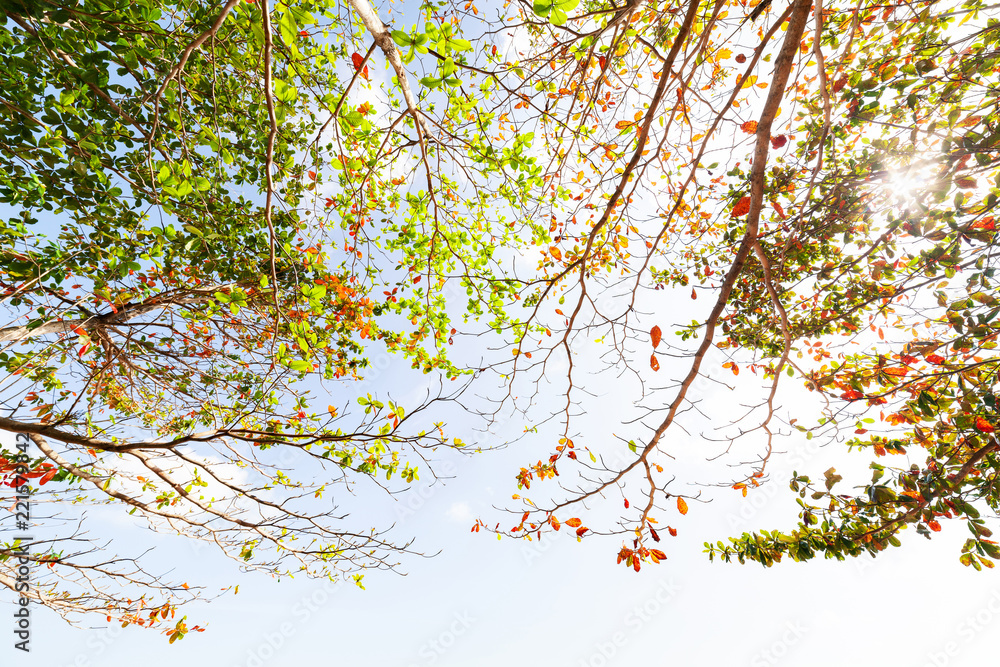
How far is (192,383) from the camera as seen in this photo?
4402 mm

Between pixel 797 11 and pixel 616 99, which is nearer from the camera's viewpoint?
pixel 797 11

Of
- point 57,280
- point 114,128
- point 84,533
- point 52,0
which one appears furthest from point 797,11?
point 84,533

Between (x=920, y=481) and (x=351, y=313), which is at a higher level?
(x=351, y=313)

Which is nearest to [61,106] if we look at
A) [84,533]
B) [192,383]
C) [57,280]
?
[57,280]

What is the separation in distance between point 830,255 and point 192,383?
664 centimetres

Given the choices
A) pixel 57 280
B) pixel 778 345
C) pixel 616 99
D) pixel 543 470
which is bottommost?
pixel 543 470

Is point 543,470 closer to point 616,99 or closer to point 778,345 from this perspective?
point 778,345

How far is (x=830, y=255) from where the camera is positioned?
3.56 m

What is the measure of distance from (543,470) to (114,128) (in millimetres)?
4293

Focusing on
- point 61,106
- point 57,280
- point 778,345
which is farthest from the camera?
point 778,345

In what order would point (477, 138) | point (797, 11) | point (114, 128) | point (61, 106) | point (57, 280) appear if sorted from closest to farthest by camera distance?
point (797, 11) < point (61, 106) < point (57, 280) < point (114, 128) < point (477, 138)

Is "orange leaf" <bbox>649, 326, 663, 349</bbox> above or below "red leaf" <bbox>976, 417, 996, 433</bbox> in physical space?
above

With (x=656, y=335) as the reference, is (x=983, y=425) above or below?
below

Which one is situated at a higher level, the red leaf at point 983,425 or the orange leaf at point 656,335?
the orange leaf at point 656,335
